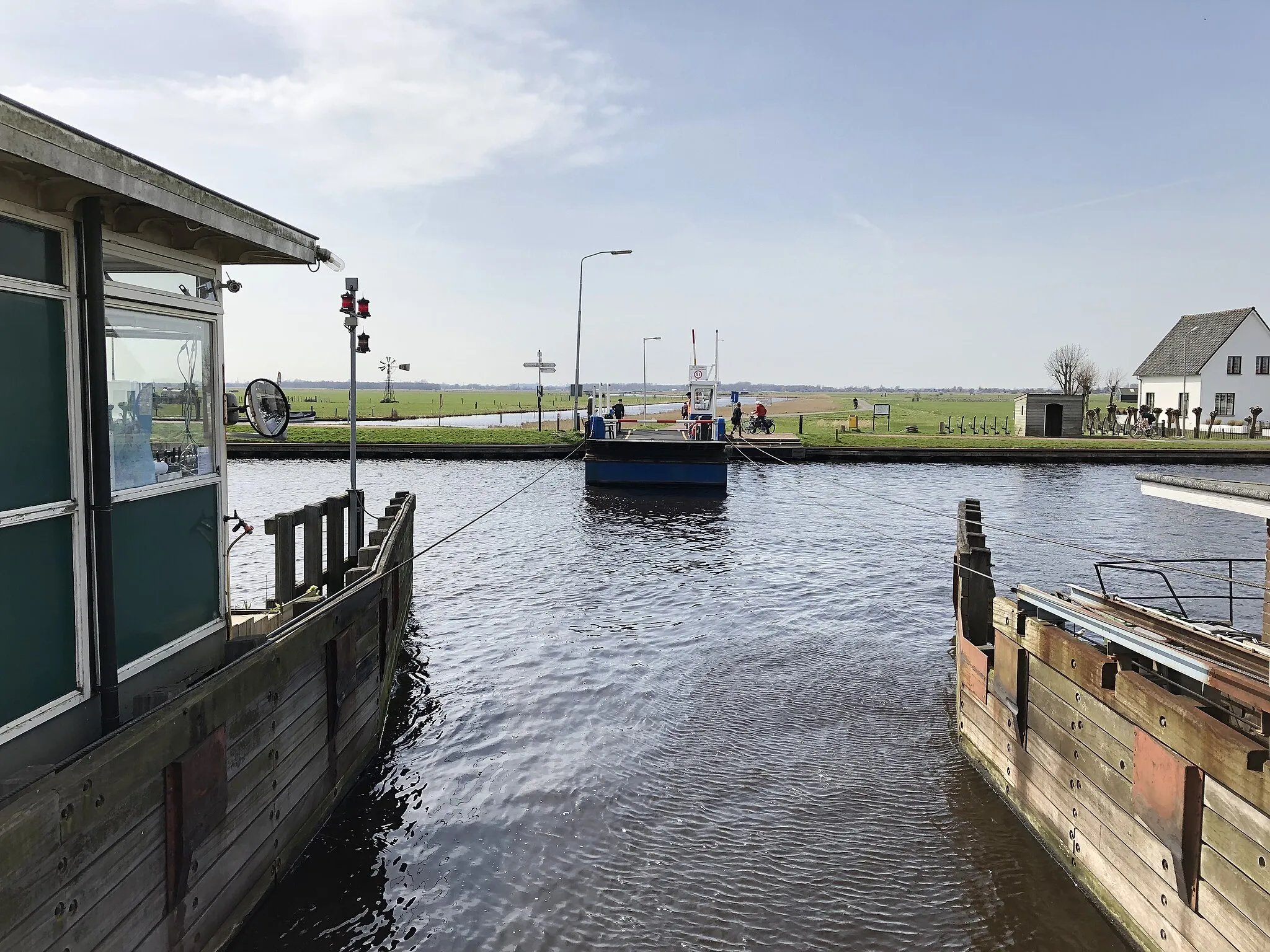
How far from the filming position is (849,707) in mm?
10797

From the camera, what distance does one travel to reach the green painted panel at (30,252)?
4672mm

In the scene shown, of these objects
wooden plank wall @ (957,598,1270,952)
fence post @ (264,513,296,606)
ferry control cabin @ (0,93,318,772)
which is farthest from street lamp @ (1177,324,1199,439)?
ferry control cabin @ (0,93,318,772)

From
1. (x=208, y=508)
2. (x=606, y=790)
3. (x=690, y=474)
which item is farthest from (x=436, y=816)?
(x=690, y=474)

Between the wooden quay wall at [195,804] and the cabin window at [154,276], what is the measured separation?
8.21 feet

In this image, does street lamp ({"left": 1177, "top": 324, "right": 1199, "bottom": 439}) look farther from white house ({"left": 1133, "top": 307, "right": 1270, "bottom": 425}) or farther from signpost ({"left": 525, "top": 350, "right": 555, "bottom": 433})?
signpost ({"left": 525, "top": 350, "right": 555, "bottom": 433})

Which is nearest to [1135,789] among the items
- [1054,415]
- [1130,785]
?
[1130,785]

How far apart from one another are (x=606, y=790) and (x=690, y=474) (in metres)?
22.3

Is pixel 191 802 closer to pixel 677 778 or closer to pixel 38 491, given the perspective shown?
pixel 38 491

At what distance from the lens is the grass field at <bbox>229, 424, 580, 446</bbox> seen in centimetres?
4416

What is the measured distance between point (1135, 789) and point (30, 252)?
23.4ft

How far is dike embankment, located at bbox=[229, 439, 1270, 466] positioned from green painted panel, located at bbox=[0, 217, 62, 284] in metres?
37.6

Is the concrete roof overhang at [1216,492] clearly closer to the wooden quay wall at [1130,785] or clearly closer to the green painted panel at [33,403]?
the wooden quay wall at [1130,785]

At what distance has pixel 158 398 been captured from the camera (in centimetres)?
627

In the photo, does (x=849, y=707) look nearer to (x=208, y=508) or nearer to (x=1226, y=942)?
(x=1226, y=942)
